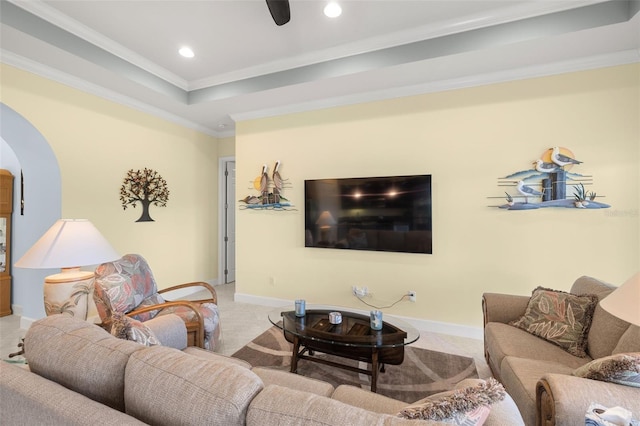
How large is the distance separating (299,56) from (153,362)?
3.11m

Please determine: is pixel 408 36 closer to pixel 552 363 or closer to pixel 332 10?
pixel 332 10

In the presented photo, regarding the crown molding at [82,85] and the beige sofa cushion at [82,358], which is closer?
the beige sofa cushion at [82,358]

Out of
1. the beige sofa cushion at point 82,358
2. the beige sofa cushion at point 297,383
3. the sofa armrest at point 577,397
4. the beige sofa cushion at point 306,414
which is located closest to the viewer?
the beige sofa cushion at point 306,414

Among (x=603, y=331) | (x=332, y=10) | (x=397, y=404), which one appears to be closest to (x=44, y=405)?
(x=397, y=404)

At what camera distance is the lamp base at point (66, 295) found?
203 centimetres

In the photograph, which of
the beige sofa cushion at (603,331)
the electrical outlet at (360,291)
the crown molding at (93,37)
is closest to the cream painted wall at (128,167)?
the crown molding at (93,37)

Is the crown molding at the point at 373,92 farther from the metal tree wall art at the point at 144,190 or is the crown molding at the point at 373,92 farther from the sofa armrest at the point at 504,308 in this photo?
the sofa armrest at the point at 504,308

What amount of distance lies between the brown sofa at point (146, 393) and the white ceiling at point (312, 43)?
2591 millimetres

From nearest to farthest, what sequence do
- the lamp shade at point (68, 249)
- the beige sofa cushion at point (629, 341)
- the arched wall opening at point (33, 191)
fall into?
the beige sofa cushion at point (629, 341)
the lamp shade at point (68, 249)
the arched wall opening at point (33, 191)

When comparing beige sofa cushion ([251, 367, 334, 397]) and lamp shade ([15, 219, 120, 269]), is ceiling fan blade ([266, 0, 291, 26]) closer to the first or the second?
lamp shade ([15, 219, 120, 269])

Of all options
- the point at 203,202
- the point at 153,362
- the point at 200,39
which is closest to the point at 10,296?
the point at 203,202

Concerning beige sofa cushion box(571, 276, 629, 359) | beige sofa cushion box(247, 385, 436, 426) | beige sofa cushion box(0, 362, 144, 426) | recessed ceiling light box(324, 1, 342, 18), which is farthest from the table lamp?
beige sofa cushion box(571, 276, 629, 359)

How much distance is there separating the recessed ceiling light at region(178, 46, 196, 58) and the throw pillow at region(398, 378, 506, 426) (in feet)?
11.6

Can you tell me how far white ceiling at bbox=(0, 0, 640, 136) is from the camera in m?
2.31
